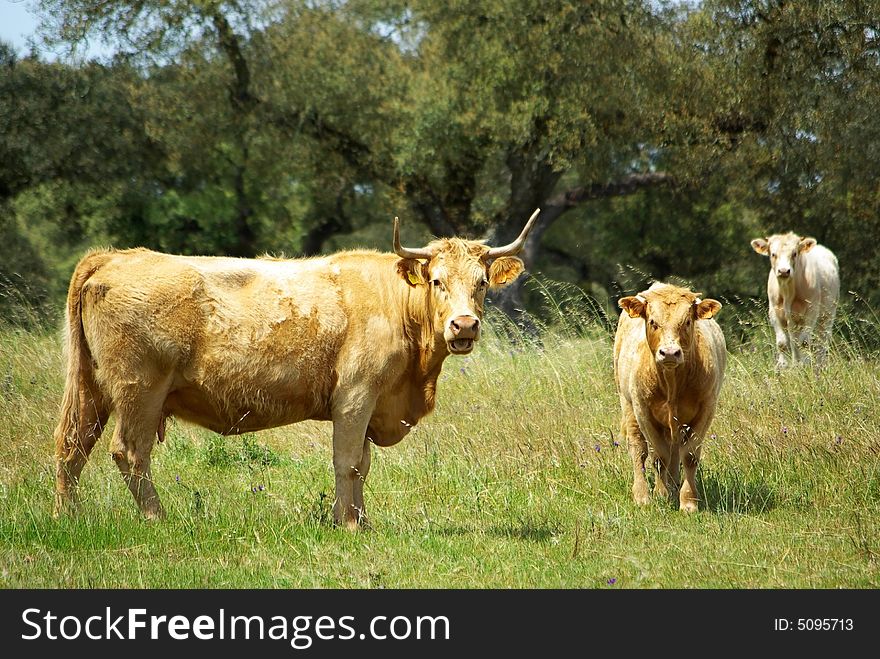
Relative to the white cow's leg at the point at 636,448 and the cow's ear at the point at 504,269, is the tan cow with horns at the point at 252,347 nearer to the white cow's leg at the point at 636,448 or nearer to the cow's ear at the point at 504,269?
the cow's ear at the point at 504,269

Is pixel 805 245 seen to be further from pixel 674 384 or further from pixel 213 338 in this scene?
pixel 213 338

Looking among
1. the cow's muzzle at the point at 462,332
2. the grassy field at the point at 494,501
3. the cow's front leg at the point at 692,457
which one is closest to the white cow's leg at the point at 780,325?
the grassy field at the point at 494,501

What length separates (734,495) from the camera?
7152 millimetres

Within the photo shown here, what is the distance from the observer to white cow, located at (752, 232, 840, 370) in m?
12.7

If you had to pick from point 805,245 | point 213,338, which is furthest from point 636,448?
point 805,245

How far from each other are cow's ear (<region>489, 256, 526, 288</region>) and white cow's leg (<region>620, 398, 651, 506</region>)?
4.90ft

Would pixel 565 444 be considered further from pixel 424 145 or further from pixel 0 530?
pixel 424 145

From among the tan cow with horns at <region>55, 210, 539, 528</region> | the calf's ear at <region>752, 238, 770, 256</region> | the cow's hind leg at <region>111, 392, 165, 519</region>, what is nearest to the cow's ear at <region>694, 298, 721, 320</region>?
the tan cow with horns at <region>55, 210, 539, 528</region>

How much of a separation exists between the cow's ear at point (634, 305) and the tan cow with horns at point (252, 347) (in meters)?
0.95

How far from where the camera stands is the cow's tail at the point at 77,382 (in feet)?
21.0

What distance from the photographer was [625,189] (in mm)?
19594

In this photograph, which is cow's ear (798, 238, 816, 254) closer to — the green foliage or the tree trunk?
the green foliage

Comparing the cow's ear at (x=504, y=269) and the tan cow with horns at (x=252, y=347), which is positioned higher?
the cow's ear at (x=504, y=269)

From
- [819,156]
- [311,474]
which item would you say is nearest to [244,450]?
[311,474]
